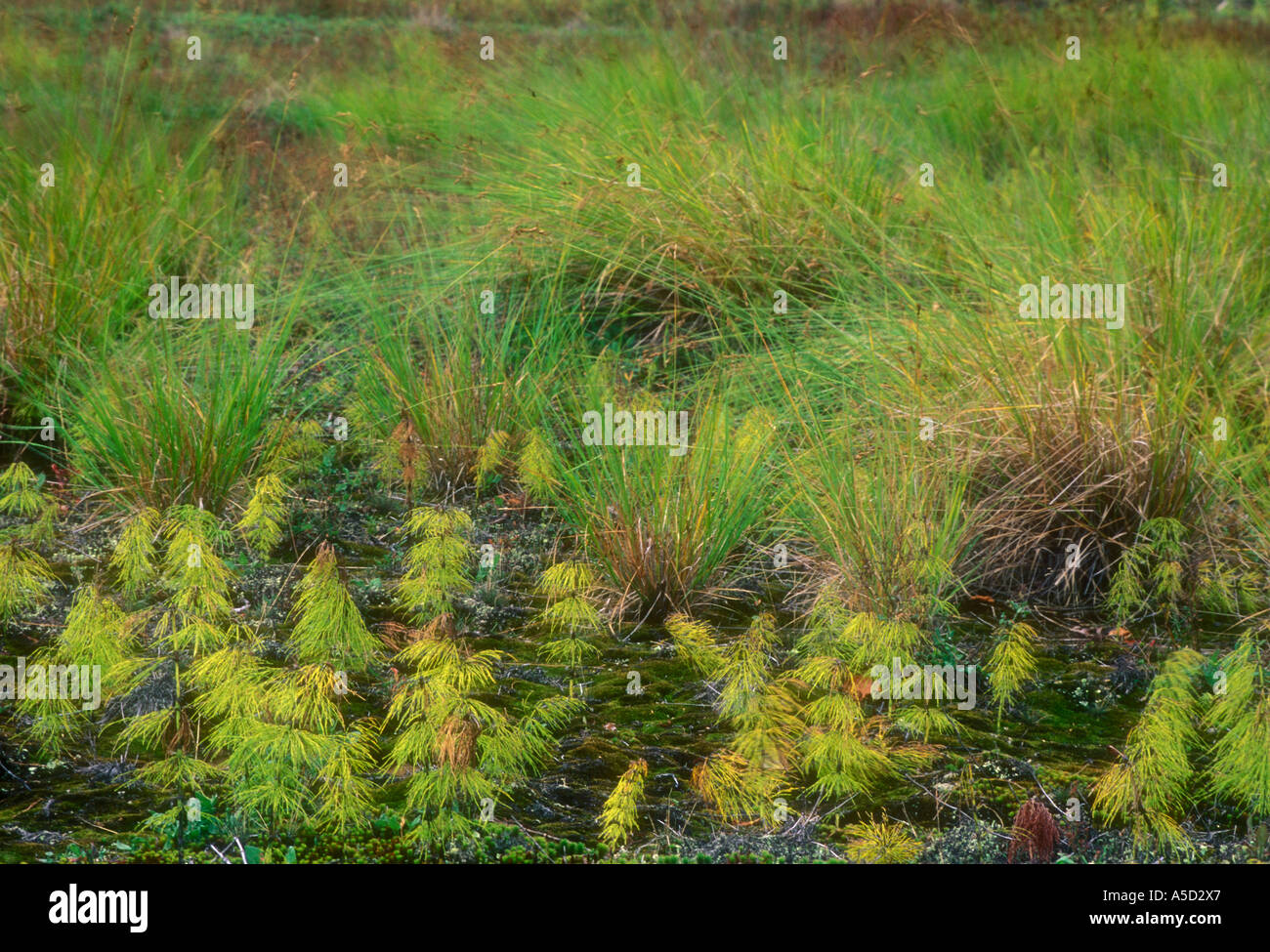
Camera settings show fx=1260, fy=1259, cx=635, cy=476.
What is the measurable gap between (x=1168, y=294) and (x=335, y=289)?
2.87 m

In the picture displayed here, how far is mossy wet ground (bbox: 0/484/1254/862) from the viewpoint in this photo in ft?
7.87

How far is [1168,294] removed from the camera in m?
3.75

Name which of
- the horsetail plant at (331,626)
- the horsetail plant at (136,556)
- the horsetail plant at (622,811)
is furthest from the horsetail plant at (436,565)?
the horsetail plant at (622,811)

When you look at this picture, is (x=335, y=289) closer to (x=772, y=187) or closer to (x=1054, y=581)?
(x=772, y=187)

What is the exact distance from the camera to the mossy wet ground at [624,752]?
2398 mm

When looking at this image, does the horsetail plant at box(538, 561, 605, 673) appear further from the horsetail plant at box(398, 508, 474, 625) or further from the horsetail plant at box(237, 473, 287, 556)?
the horsetail plant at box(237, 473, 287, 556)

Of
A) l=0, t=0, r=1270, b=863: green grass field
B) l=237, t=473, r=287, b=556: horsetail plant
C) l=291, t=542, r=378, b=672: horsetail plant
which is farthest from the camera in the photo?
l=237, t=473, r=287, b=556: horsetail plant

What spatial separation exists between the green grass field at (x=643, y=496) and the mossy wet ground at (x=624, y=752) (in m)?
0.01

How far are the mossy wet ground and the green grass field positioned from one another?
0.01 metres

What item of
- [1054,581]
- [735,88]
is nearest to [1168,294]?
[1054,581]

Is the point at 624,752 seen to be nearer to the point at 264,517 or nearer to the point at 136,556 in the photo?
the point at 264,517

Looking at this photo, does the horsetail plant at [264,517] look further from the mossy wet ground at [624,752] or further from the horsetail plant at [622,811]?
the horsetail plant at [622,811]

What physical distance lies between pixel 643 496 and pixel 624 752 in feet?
2.44

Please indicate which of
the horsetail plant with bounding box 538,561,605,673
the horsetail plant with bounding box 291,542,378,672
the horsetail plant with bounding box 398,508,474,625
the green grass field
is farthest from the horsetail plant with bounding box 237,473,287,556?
the horsetail plant with bounding box 538,561,605,673
